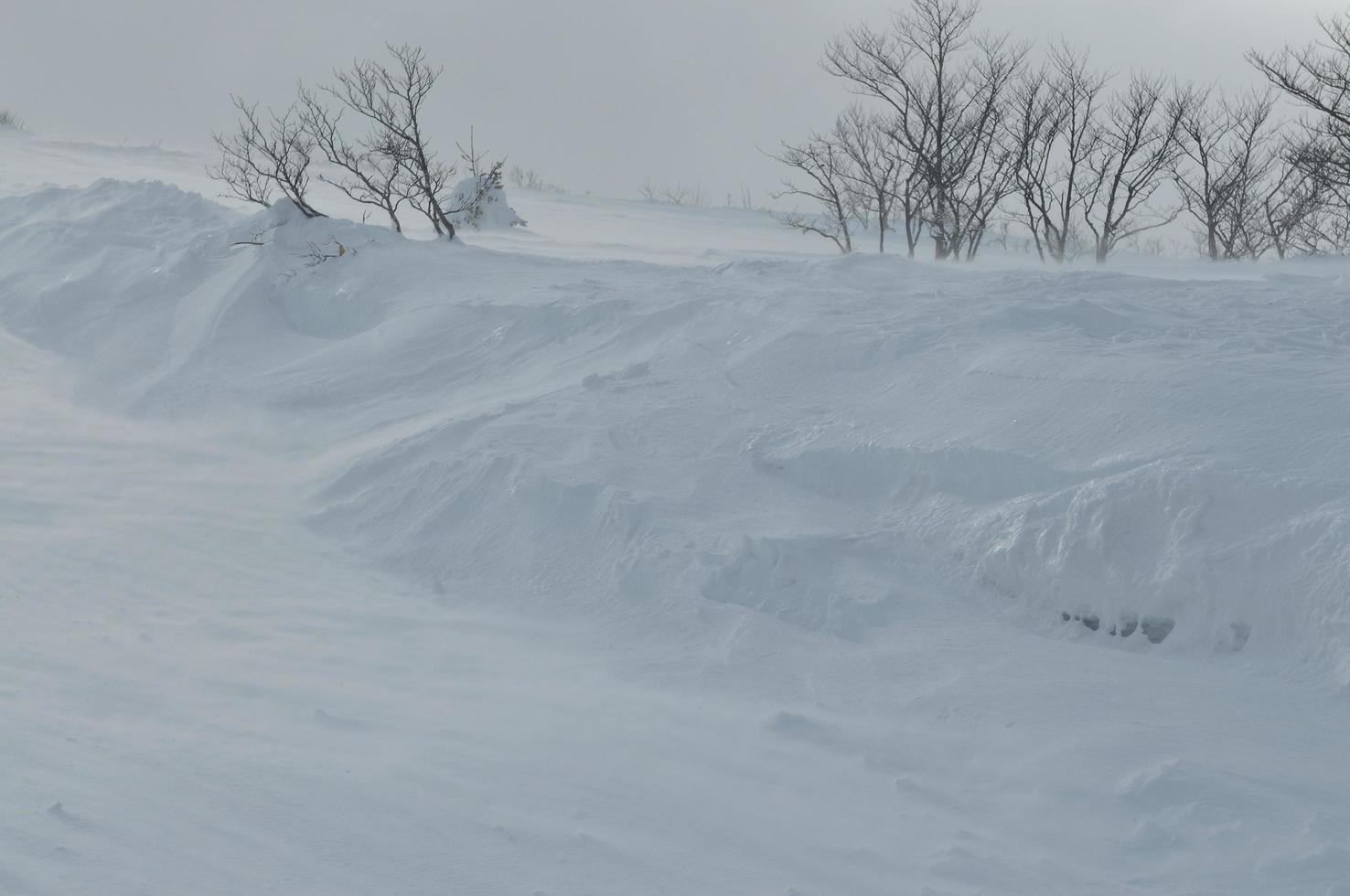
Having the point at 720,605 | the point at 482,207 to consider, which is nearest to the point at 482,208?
the point at 482,207

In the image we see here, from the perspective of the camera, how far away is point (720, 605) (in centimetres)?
486

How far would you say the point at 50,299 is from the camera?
35.7 feet

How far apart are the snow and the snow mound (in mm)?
8446

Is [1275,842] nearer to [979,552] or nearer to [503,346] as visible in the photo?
[979,552]

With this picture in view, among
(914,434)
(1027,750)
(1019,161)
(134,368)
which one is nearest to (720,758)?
(1027,750)

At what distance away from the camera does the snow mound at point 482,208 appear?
653 inches

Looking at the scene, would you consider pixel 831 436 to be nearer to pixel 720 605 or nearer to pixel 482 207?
pixel 720 605

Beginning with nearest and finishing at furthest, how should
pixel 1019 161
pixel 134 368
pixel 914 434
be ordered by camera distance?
pixel 914 434 → pixel 134 368 → pixel 1019 161

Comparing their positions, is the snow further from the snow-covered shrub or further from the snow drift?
the snow-covered shrub

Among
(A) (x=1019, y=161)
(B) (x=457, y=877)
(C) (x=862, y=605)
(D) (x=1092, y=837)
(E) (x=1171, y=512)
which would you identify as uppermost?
(A) (x=1019, y=161)

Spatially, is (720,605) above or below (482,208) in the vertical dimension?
below

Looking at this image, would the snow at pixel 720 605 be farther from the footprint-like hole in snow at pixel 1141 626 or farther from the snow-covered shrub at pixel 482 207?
the snow-covered shrub at pixel 482 207

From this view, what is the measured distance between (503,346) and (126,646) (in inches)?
162

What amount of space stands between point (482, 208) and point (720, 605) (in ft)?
44.8
